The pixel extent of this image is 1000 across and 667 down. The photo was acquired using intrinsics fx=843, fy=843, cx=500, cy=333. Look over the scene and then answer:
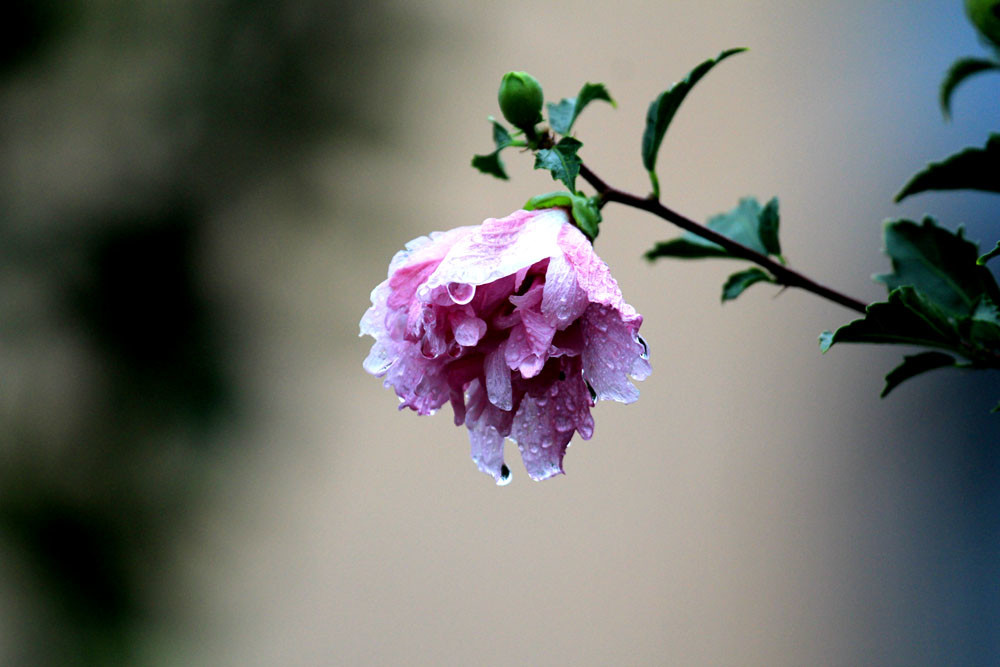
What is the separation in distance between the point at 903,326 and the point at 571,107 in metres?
0.18

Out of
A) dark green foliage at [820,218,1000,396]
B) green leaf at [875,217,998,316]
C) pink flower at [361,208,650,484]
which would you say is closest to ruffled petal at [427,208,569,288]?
pink flower at [361,208,650,484]

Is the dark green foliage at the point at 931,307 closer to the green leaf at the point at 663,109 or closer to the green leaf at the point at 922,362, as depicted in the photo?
the green leaf at the point at 922,362

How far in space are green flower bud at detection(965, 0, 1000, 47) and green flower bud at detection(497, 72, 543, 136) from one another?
20cm

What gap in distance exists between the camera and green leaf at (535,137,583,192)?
344 millimetres

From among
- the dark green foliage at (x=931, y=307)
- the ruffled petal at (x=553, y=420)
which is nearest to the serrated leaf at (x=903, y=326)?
the dark green foliage at (x=931, y=307)

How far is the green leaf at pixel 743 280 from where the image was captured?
17.3 inches

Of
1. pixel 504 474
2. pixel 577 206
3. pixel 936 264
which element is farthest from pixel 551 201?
pixel 936 264

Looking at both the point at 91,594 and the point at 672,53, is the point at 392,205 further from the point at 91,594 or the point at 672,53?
the point at 91,594

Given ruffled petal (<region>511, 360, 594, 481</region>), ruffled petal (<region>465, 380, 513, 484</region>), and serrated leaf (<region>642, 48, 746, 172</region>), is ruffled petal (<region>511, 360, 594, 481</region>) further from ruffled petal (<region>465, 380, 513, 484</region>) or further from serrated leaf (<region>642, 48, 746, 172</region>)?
serrated leaf (<region>642, 48, 746, 172</region>)

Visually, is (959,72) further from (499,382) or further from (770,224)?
(499,382)

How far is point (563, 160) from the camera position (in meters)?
0.35

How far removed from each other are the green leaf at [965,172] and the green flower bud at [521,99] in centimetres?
17

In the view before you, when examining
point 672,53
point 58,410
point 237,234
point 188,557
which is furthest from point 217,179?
point 672,53

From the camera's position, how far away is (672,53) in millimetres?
1970
